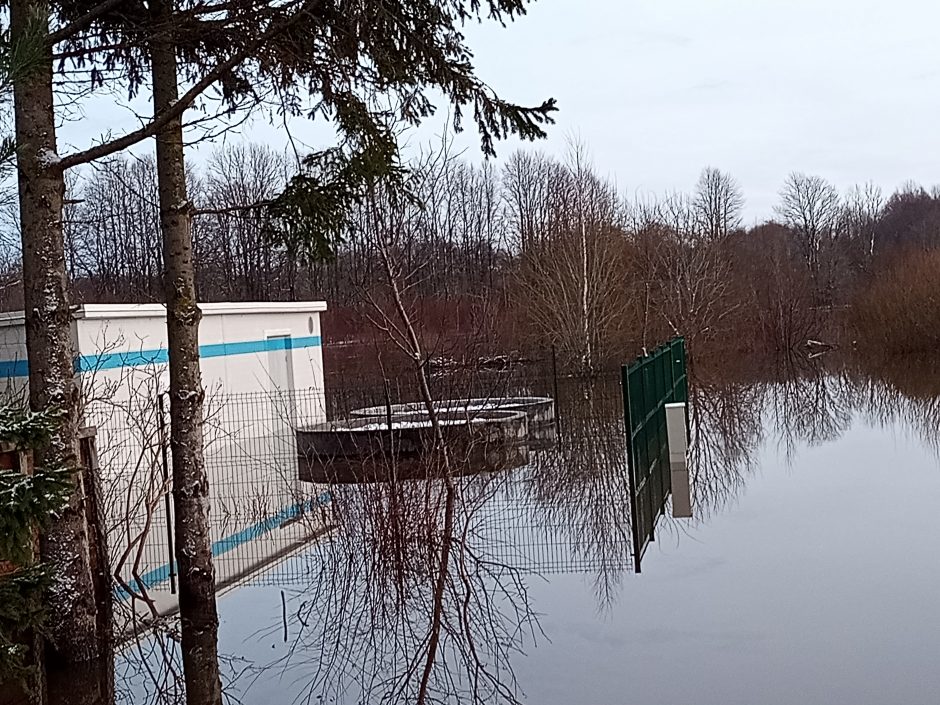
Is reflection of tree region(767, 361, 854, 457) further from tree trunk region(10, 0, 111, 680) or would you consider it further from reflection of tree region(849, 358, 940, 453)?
tree trunk region(10, 0, 111, 680)

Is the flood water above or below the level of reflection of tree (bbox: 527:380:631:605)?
below

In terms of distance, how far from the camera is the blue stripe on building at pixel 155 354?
15055mm

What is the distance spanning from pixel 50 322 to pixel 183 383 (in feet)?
3.36

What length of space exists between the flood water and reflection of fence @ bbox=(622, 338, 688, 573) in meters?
0.26

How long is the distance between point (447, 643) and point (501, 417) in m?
11.0

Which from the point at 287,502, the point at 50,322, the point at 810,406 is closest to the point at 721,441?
the point at 810,406

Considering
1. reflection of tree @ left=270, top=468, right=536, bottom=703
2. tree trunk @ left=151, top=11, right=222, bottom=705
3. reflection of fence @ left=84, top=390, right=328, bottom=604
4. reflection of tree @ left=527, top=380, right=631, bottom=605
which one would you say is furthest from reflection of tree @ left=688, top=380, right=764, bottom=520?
tree trunk @ left=151, top=11, right=222, bottom=705

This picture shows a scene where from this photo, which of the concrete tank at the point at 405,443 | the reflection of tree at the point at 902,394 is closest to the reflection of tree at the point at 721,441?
the reflection of tree at the point at 902,394

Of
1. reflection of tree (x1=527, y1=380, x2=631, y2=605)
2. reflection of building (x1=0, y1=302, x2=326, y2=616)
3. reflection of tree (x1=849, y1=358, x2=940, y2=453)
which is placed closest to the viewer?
reflection of tree (x1=527, y1=380, x2=631, y2=605)

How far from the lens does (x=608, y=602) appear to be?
7461mm

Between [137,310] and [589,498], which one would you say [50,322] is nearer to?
[589,498]

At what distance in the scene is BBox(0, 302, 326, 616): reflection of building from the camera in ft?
31.2

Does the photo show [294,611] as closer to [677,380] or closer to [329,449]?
[329,449]

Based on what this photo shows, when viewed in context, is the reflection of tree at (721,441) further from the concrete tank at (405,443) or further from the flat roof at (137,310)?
the flat roof at (137,310)
